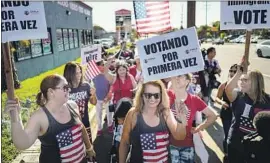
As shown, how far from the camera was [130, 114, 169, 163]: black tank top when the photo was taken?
129 inches

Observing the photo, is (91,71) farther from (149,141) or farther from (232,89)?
(149,141)

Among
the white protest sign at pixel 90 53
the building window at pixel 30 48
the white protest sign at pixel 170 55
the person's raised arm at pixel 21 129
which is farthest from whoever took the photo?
the building window at pixel 30 48

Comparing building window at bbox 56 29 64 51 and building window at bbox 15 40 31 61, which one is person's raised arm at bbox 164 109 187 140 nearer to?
building window at bbox 15 40 31 61

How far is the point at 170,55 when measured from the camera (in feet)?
11.9

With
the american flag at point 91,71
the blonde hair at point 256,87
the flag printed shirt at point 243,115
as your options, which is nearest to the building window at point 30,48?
the american flag at point 91,71

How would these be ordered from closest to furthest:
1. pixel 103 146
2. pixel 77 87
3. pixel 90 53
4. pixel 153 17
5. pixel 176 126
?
1. pixel 176 126
2. pixel 77 87
3. pixel 153 17
4. pixel 103 146
5. pixel 90 53

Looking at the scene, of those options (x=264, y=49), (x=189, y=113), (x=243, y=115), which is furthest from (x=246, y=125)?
(x=264, y=49)

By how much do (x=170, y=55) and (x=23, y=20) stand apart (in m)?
1.90

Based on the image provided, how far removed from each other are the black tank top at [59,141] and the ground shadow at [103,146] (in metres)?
2.51

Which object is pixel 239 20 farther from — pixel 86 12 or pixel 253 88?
pixel 86 12

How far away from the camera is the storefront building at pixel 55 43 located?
16.4m

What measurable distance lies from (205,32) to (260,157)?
4274 inches

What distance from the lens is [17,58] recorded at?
15.6 meters

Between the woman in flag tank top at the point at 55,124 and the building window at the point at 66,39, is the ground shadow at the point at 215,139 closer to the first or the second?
the woman in flag tank top at the point at 55,124
